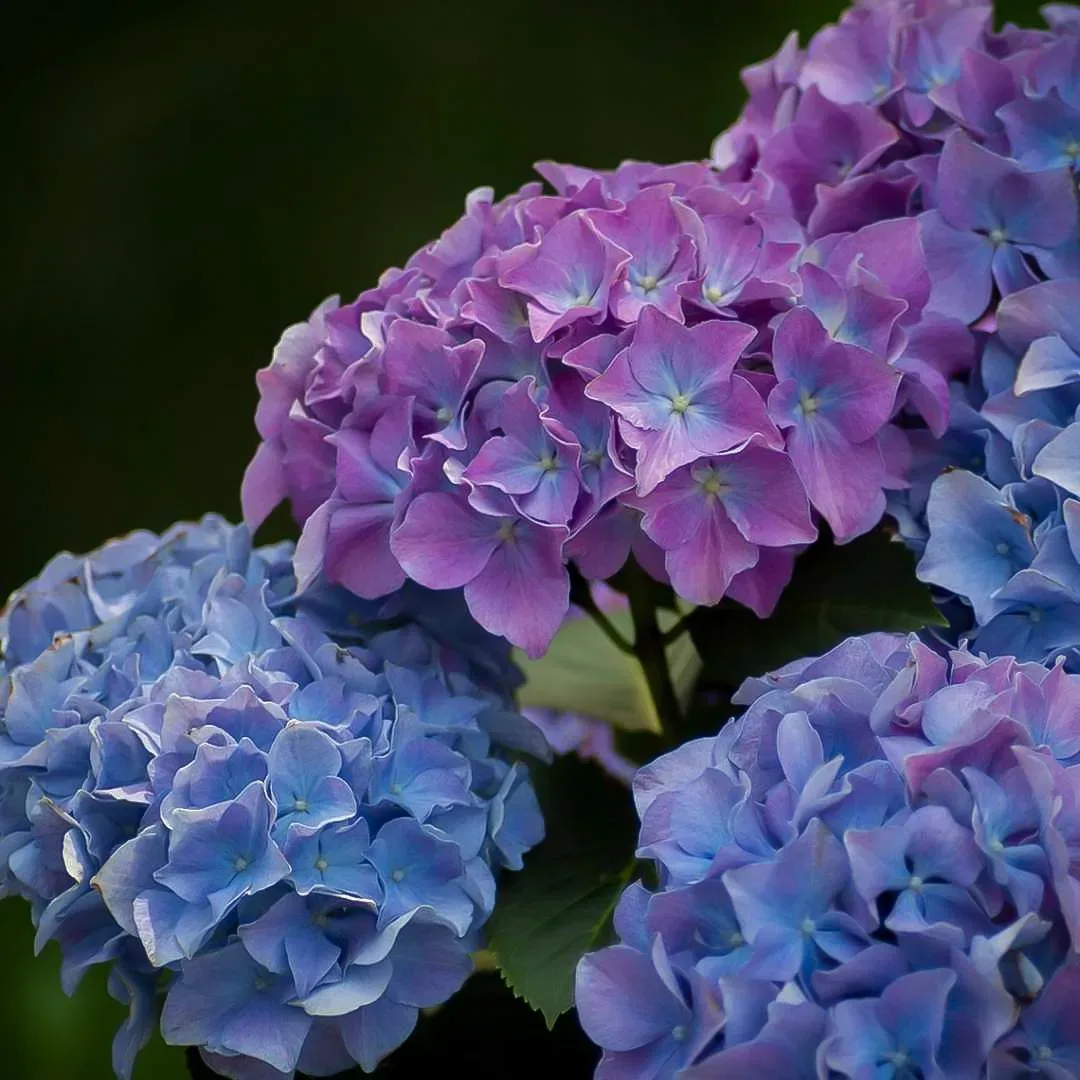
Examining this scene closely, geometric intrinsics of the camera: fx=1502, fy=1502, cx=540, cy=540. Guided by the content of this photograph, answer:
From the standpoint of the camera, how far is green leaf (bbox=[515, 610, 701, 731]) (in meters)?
0.69

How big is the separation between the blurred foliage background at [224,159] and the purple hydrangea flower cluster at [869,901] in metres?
1.21

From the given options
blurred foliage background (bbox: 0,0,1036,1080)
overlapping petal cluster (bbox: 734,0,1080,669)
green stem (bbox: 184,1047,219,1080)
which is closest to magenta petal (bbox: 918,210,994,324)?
overlapping petal cluster (bbox: 734,0,1080,669)

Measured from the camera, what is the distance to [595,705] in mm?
701

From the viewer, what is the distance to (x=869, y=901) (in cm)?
40

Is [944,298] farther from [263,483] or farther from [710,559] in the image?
[263,483]

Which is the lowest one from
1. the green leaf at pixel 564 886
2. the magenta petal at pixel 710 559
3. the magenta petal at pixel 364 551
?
the green leaf at pixel 564 886

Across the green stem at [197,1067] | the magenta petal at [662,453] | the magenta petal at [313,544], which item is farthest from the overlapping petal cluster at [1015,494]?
the green stem at [197,1067]

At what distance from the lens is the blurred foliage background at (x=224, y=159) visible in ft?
5.34

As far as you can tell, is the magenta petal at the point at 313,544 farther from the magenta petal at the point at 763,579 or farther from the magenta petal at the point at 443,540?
the magenta petal at the point at 763,579

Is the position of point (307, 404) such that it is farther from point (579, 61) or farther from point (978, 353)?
point (579, 61)

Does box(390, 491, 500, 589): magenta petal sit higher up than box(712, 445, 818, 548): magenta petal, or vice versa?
box(390, 491, 500, 589): magenta petal

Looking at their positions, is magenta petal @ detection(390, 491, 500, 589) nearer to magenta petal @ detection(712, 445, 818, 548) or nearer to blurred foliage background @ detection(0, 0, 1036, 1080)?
magenta petal @ detection(712, 445, 818, 548)

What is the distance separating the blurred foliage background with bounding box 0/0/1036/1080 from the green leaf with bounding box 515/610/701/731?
0.88 m

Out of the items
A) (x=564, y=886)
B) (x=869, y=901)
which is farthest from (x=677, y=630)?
(x=869, y=901)
